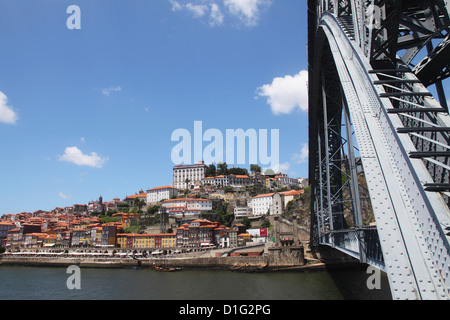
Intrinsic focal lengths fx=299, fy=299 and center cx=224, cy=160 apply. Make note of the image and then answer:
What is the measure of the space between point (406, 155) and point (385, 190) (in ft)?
1.85

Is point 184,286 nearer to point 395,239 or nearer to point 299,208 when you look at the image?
point 395,239

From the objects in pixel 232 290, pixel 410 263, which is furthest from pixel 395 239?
pixel 232 290

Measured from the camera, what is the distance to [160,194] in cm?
8812

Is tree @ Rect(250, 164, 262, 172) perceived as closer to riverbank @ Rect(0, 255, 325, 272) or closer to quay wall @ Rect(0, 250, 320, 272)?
riverbank @ Rect(0, 255, 325, 272)

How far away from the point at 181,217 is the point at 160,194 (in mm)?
21236

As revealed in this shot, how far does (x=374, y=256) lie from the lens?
771cm

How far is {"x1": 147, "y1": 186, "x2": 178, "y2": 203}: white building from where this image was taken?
3438 inches

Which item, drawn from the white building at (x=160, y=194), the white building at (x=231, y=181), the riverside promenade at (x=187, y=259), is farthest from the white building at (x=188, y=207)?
the riverside promenade at (x=187, y=259)

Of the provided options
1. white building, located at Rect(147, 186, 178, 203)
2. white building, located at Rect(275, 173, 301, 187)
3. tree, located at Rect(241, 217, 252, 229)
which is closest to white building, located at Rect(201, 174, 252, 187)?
white building, located at Rect(275, 173, 301, 187)

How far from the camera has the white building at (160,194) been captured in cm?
8732

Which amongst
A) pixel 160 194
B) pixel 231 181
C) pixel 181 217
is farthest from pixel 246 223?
pixel 160 194

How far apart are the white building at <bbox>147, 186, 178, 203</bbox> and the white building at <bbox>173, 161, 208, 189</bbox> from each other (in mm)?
11855

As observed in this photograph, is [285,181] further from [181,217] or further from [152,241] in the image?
[152,241]

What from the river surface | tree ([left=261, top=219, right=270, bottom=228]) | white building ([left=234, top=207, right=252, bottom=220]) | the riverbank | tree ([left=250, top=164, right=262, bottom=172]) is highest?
tree ([left=250, top=164, right=262, bottom=172])
